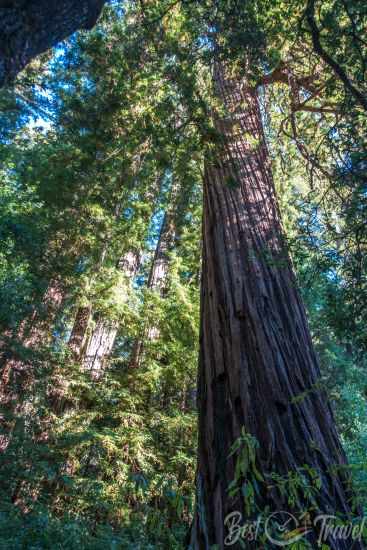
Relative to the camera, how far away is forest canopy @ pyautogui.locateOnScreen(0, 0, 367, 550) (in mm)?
2188

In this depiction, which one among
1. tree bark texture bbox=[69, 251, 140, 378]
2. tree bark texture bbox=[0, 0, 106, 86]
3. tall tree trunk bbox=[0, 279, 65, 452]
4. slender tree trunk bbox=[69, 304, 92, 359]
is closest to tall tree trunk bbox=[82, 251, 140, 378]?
tree bark texture bbox=[69, 251, 140, 378]

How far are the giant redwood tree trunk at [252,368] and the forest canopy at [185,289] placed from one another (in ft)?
0.04

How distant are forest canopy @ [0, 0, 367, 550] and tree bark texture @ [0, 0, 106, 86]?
0.08ft

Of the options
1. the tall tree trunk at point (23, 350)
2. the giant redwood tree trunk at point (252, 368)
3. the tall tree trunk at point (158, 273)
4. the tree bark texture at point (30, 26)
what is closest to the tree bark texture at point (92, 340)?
the tall tree trunk at point (158, 273)

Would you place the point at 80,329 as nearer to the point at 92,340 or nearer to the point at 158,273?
the point at 92,340

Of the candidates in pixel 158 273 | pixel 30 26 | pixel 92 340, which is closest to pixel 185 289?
pixel 158 273

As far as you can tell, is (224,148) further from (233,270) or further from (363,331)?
(363,331)

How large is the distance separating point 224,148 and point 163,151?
0.67m

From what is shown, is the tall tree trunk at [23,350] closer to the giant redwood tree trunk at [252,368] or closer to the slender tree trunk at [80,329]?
the slender tree trunk at [80,329]

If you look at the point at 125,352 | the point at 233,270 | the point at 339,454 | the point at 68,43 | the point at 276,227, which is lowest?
the point at 339,454

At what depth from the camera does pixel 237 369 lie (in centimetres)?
248

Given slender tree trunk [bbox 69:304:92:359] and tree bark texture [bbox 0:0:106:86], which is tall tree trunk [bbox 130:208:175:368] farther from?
tree bark texture [bbox 0:0:106:86]

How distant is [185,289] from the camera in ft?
21.7

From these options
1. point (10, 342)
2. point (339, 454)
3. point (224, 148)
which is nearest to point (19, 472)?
point (10, 342)
